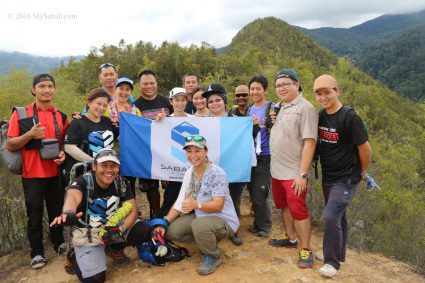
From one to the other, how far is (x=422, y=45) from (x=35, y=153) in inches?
4955

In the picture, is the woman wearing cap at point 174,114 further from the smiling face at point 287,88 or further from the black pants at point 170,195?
the smiling face at point 287,88

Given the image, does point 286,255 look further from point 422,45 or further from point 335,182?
point 422,45

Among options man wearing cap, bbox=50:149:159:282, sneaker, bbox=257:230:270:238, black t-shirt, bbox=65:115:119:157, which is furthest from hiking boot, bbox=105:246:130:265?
sneaker, bbox=257:230:270:238

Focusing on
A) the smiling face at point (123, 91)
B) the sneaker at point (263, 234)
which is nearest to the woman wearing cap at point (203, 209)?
the sneaker at point (263, 234)

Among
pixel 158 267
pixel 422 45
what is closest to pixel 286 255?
pixel 158 267

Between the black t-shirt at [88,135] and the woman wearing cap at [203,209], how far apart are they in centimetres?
110

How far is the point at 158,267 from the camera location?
163 inches

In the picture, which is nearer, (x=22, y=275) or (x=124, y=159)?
(x=22, y=275)

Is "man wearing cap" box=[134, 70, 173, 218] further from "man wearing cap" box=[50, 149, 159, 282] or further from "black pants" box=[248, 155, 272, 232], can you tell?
"black pants" box=[248, 155, 272, 232]

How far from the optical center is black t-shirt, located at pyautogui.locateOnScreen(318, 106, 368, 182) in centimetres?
355

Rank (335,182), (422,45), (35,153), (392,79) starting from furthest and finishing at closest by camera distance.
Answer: (422,45)
(392,79)
(35,153)
(335,182)

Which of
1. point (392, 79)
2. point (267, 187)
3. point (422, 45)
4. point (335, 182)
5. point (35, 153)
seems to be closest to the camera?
point (335, 182)

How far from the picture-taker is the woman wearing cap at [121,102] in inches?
197

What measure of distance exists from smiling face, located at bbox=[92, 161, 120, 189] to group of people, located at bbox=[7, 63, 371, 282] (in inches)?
0.4
